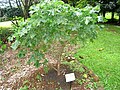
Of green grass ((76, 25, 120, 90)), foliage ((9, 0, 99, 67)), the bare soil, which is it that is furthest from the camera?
green grass ((76, 25, 120, 90))

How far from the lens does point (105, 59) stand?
3.96 metres

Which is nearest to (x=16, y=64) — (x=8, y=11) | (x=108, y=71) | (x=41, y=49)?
(x=41, y=49)

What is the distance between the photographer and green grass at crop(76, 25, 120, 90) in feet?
10.5

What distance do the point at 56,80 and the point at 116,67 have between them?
1.14 meters

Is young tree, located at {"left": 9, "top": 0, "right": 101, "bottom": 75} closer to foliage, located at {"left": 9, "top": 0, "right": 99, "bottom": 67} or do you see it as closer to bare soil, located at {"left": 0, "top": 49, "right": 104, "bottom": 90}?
foliage, located at {"left": 9, "top": 0, "right": 99, "bottom": 67}

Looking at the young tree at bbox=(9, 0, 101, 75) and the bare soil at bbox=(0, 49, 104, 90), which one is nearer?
the young tree at bbox=(9, 0, 101, 75)

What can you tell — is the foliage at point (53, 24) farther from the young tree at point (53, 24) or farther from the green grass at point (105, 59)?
the green grass at point (105, 59)

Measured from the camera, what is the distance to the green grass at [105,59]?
3.19 m

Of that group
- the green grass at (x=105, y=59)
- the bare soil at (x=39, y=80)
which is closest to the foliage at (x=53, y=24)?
the bare soil at (x=39, y=80)

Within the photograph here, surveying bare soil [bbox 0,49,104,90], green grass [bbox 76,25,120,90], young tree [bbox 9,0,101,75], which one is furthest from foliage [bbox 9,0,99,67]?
green grass [bbox 76,25,120,90]

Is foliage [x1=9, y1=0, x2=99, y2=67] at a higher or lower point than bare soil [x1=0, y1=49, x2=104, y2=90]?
higher

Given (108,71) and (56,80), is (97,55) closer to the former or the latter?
(108,71)

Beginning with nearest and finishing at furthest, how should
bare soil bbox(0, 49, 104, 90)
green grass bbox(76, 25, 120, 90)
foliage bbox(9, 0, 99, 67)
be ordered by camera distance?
foliage bbox(9, 0, 99, 67)
bare soil bbox(0, 49, 104, 90)
green grass bbox(76, 25, 120, 90)

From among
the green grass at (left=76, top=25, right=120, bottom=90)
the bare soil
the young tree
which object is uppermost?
the young tree
